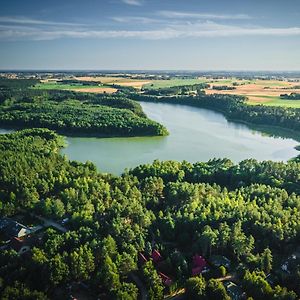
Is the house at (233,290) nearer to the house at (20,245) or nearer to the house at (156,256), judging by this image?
the house at (156,256)

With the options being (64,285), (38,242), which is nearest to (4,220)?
(38,242)

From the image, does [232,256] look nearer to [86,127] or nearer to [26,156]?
[26,156]

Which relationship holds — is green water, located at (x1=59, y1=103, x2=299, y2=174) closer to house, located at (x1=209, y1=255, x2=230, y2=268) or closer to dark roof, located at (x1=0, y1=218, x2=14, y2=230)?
dark roof, located at (x1=0, y1=218, x2=14, y2=230)

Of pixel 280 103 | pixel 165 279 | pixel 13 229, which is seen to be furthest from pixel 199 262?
pixel 280 103

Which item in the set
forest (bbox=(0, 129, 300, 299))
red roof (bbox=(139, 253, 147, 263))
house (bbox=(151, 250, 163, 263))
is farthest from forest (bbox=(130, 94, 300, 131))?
red roof (bbox=(139, 253, 147, 263))

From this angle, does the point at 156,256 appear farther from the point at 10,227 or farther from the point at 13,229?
the point at 10,227

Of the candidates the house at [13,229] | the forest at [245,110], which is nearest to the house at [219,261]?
the house at [13,229]

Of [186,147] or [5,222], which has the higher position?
[186,147]
